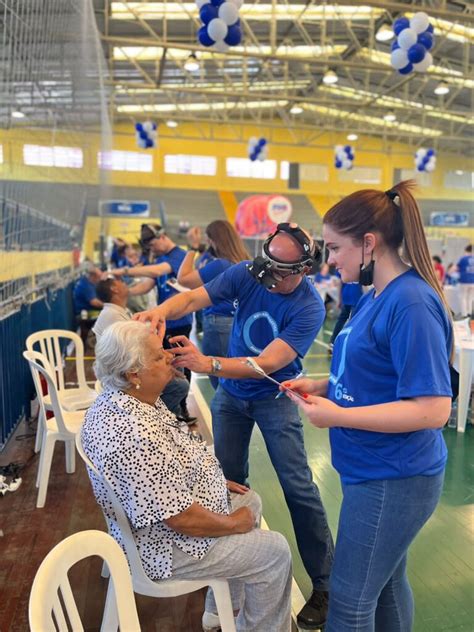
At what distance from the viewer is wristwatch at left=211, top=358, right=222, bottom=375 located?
1.78 meters

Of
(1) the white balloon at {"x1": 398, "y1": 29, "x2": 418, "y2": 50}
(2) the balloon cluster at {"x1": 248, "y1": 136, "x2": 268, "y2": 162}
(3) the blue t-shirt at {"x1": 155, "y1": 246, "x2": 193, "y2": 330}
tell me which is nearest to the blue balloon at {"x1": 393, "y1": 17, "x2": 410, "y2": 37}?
(1) the white balloon at {"x1": 398, "y1": 29, "x2": 418, "y2": 50}

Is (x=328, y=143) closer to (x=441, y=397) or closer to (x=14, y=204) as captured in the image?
(x=14, y=204)

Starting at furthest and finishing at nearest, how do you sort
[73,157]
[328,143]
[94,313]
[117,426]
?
1. [328,143]
2. [94,313]
3. [73,157]
4. [117,426]

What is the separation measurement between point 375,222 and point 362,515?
2.40 ft

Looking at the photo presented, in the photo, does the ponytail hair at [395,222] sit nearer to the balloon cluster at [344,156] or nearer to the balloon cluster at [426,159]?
the balloon cluster at [344,156]

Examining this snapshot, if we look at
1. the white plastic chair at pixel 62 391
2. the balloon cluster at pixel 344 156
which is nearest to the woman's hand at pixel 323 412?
the white plastic chair at pixel 62 391

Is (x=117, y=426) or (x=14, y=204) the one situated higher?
(x=14, y=204)

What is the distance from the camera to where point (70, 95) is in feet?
19.3

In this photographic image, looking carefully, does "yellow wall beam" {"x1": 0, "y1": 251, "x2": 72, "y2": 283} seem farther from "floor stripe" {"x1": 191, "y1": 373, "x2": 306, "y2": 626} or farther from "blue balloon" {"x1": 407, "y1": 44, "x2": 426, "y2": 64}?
"blue balloon" {"x1": 407, "y1": 44, "x2": 426, "y2": 64}

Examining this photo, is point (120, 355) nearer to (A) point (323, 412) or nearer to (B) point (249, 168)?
(A) point (323, 412)

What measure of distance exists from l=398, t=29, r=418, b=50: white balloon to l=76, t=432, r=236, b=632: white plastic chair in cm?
728

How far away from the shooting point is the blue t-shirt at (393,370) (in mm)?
1118

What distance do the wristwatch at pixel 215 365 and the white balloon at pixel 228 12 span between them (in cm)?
559

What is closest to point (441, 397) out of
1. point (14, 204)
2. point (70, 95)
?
point (14, 204)
